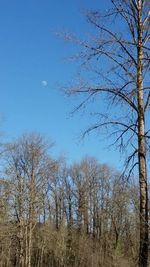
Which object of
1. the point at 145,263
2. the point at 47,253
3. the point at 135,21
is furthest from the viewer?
the point at 47,253

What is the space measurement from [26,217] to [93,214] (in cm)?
3014

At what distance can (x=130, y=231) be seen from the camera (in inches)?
2292

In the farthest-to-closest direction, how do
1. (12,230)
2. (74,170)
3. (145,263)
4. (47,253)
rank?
(74,170)
(47,253)
(12,230)
(145,263)

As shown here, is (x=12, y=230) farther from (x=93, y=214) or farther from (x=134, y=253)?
(x=93, y=214)

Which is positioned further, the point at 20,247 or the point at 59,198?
the point at 59,198

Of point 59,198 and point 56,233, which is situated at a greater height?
point 59,198

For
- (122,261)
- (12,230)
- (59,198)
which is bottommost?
(122,261)

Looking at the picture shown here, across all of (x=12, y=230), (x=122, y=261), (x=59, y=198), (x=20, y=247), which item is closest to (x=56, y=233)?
(x=59, y=198)

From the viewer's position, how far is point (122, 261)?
49.5m

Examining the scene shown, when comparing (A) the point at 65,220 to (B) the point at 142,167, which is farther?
(A) the point at 65,220

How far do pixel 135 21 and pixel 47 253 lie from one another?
52590 millimetres

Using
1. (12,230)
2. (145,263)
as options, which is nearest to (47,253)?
(12,230)

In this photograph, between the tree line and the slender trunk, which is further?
the tree line

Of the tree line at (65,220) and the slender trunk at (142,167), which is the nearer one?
the slender trunk at (142,167)
